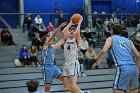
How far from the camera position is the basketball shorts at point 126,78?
5.06 m

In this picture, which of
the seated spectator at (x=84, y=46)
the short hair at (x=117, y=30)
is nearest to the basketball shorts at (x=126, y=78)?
the short hair at (x=117, y=30)

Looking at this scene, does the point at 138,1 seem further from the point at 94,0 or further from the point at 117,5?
the point at 94,0

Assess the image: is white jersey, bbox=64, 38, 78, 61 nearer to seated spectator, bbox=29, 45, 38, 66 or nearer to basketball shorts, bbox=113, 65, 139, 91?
basketball shorts, bbox=113, 65, 139, 91

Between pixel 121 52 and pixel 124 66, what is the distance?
0.79ft

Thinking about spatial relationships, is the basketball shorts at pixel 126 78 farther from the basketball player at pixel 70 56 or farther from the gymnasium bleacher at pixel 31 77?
the gymnasium bleacher at pixel 31 77

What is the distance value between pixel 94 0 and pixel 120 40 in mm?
17985

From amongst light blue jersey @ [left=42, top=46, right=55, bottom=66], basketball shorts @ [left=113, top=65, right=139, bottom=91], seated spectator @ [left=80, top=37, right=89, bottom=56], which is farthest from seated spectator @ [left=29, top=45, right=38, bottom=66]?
basketball shorts @ [left=113, top=65, right=139, bottom=91]

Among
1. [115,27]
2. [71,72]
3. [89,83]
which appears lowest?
[89,83]

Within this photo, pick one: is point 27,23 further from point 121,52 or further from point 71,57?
point 121,52

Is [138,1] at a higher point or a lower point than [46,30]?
higher

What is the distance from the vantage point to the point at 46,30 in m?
16.4

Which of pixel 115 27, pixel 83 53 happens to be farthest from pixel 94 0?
pixel 115 27

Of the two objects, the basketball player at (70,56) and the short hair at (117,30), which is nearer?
the short hair at (117,30)

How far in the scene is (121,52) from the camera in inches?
205
